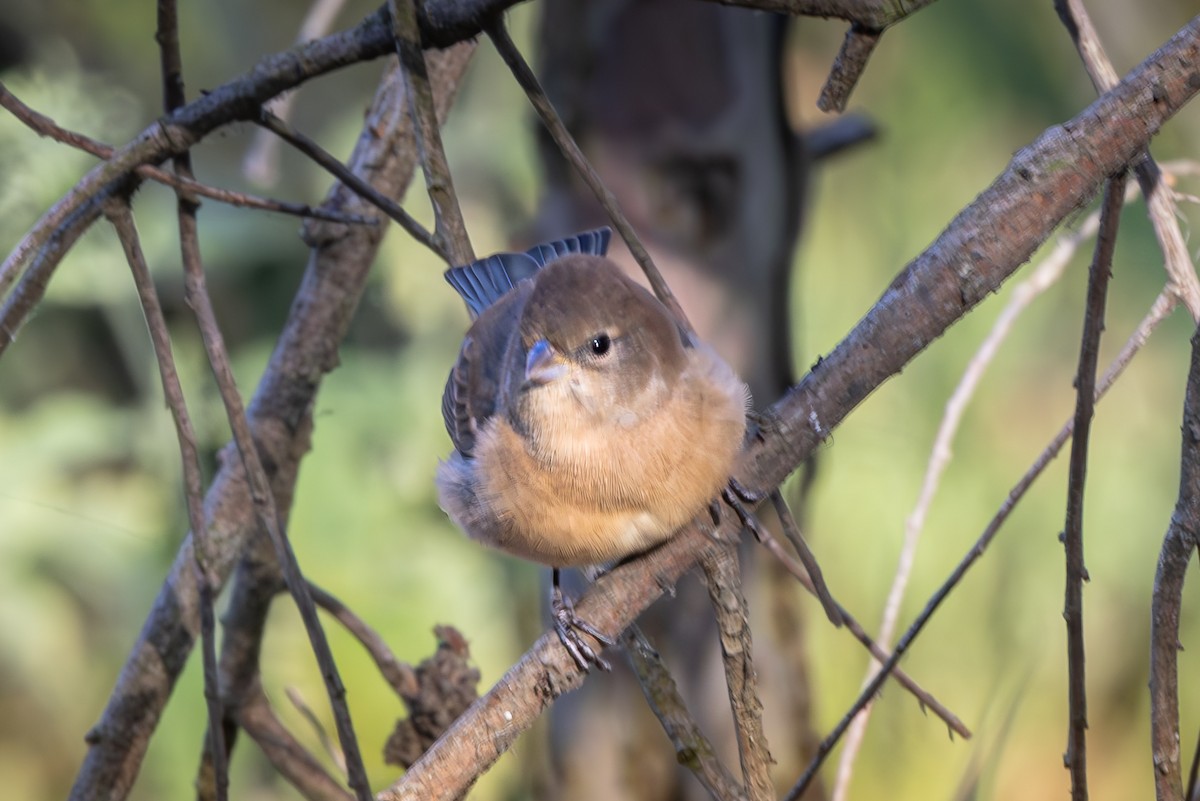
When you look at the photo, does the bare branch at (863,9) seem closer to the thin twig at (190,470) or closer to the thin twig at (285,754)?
the thin twig at (190,470)

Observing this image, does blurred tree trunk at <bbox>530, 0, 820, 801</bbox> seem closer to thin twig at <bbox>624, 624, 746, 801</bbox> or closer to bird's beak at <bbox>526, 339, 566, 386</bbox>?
bird's beak at <bbox>526, 339, 566, 386</bbox>

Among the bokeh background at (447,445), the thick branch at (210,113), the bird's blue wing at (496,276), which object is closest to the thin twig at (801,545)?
the thick branch at (210,113)

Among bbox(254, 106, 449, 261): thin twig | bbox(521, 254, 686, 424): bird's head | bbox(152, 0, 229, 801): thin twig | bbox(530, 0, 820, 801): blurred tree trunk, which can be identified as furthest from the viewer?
bbox(530, 0, 820, 801): blurred tree trunk

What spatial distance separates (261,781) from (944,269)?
3.14 m

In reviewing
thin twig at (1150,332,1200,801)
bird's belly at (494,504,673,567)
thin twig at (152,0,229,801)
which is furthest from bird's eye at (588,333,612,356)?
thin twig at (1150,332,1200,801)

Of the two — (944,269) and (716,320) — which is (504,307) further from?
(716,320)

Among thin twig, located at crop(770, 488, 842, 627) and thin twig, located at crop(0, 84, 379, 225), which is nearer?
thin twig, located at crop(770, 488, 842, 627)

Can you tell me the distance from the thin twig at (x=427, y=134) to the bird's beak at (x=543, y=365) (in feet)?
0.90

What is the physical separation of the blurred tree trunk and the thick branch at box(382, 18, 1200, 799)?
187 centimetres

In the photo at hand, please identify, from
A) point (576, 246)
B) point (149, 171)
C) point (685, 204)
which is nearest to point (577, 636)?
point (149, 171)

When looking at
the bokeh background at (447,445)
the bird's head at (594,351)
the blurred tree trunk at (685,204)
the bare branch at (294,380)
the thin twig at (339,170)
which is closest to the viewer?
the thin twig at (339,170)

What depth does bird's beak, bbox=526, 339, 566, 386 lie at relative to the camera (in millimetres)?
2047

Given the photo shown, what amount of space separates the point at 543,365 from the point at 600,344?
0.34 feet

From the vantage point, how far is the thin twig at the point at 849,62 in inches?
58.5
